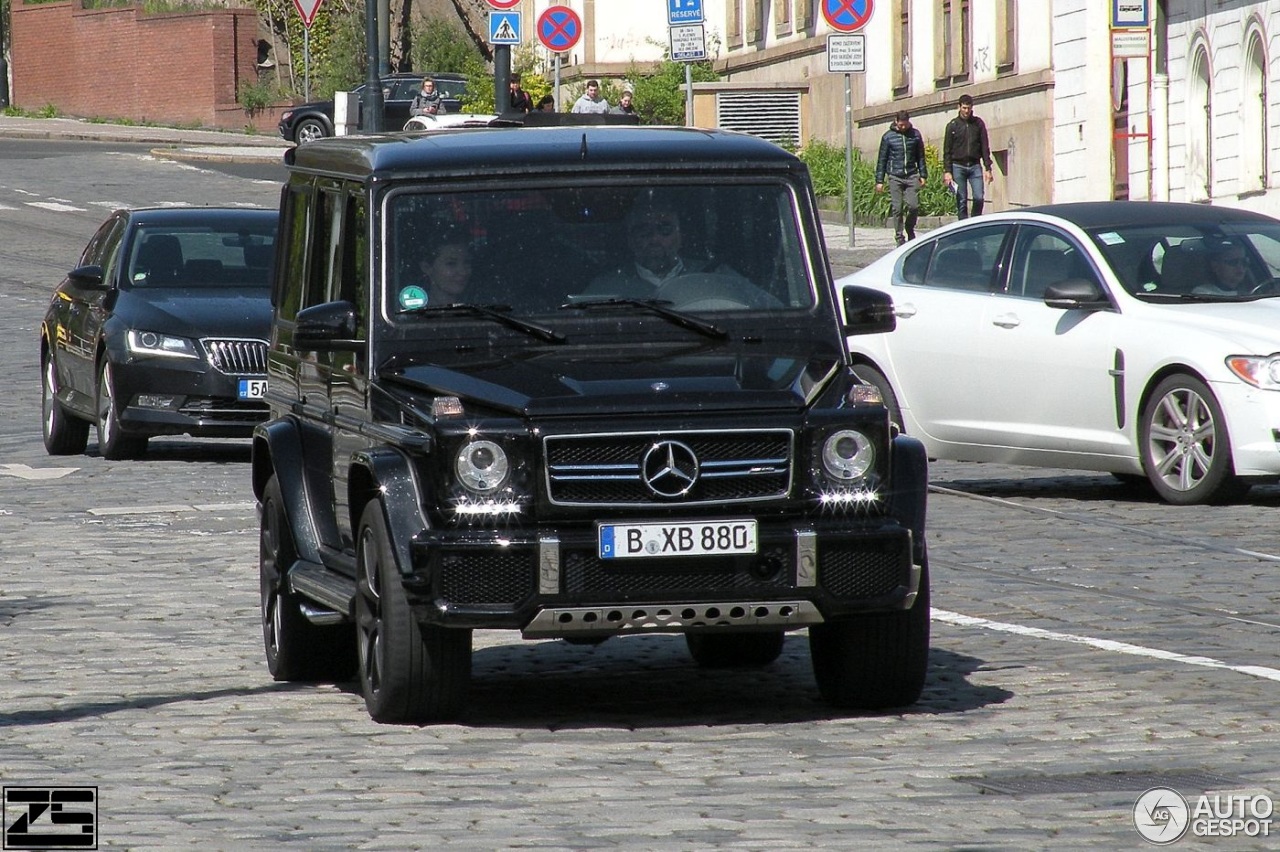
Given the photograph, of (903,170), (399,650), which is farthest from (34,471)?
(903,170)

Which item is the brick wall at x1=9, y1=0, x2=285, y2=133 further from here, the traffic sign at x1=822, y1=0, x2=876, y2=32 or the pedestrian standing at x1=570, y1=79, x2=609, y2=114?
the traffic sign at x1=822, y1=0, x2=876, y2=32

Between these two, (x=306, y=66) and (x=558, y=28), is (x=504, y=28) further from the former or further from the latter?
(x=306, y=66)

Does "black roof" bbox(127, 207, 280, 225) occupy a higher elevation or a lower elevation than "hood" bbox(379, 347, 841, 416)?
higher

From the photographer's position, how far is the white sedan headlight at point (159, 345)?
57.4 ft

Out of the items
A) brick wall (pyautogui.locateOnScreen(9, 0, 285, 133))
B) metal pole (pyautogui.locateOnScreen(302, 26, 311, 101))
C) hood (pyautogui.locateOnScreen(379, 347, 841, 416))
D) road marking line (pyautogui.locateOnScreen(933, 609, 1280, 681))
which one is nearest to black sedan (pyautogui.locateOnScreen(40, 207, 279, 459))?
road marking line (pyautogui.locateOnScreen(933, 609, 1280, 681))

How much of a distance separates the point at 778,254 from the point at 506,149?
0.97 metres

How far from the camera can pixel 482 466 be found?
777cm

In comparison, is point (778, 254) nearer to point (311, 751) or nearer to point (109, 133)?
point (311, 751)

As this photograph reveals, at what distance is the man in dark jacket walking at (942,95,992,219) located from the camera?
113ft

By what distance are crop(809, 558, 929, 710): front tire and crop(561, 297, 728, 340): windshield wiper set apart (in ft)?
3.26

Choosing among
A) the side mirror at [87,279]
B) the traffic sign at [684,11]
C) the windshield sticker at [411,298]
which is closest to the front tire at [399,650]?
the windshield sticker at [411,298]

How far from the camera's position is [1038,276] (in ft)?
48.4

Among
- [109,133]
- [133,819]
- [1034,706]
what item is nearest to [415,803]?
[133,819]

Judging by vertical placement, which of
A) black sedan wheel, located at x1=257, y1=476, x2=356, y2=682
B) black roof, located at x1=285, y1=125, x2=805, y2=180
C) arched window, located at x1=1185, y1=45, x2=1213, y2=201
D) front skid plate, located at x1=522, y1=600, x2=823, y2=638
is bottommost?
black sedan wheel, located at x1=257, y1=476, x2=356, y2=682
